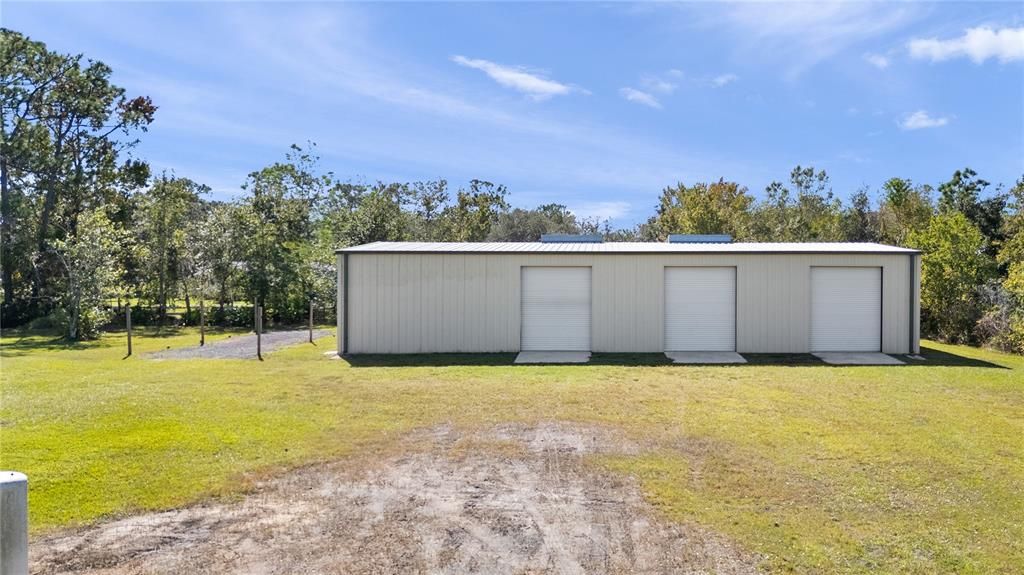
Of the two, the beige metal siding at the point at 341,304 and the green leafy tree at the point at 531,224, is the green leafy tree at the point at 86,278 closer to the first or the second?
the beige metal siding at the point at 341,304

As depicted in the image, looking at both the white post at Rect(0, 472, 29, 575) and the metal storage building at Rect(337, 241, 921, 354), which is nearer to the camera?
the white post at Rect(0, 472, 29, 575)

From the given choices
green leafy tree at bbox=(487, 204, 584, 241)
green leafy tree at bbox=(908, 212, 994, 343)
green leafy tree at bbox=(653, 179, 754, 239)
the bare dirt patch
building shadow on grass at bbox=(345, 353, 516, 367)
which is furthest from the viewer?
green leafy tree at bbox=(487, 204, 584, 241)

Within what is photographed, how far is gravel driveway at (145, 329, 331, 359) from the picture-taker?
42.6ft

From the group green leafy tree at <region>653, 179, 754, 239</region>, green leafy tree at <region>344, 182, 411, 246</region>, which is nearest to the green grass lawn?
green leafy tree at <region>344, 182, 411, 246</region>

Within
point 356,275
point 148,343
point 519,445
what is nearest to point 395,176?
point 148,343

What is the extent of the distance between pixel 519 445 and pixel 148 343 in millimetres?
14005

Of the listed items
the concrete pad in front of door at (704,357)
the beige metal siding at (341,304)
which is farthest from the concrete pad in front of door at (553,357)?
the beige metal siding at (341,304)

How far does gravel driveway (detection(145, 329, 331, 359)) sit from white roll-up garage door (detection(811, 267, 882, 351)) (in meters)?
12.1

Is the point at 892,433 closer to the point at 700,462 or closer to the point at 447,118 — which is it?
the point at 700,462

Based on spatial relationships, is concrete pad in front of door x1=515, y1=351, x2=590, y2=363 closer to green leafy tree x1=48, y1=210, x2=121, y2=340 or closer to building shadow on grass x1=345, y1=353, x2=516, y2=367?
building shadow on grass x1=345, y1=353, x2=516, y2=367

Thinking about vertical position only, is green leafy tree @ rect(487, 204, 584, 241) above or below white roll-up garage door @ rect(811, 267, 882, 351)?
above

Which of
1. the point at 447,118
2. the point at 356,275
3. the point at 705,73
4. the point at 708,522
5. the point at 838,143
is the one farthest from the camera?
the point at 838,143

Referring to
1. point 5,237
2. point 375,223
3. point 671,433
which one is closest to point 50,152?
point 5,237

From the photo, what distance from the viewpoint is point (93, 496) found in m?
4.51
